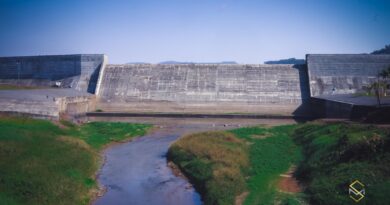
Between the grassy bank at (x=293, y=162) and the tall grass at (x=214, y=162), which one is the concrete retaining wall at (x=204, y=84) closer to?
the grassy bank at (x=293, y=162)

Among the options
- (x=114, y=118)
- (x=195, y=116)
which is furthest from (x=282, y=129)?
(x=114, y=118)

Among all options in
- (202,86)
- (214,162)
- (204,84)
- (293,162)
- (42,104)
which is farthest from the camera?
(204,84)

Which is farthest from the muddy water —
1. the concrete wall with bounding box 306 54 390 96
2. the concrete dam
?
the concrete wall with bounding box 306 54 390 96

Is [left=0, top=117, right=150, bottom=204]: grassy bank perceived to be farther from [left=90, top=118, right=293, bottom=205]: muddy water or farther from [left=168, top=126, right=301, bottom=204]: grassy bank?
[left=168, top=126, right=301, bottom=204]: grassy bank

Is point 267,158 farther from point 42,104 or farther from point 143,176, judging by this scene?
point 42,104

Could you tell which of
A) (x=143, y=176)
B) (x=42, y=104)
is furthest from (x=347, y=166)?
(x=42, y=104)

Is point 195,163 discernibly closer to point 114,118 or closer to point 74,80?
point 114,118
